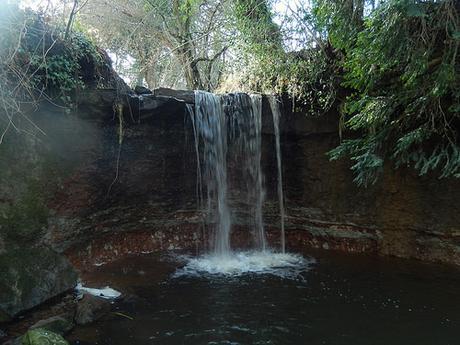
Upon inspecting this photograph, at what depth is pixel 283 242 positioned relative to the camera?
7.85m

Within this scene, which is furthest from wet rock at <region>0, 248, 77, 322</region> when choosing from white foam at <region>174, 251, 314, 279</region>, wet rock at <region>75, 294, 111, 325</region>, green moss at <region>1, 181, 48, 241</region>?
white foam at <region>174, 251, 314, 279</region>

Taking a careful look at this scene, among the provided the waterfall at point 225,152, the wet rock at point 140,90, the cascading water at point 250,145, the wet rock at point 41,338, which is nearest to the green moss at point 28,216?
the wet rock at point 41,338

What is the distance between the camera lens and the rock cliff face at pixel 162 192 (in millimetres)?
5711

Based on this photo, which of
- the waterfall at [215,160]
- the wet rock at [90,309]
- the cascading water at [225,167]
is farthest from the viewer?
the waterfall at [215,160]

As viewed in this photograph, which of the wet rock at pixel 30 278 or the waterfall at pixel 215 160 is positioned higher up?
the waterfall at pixel 215 160

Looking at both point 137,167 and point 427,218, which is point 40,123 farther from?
point 427,218

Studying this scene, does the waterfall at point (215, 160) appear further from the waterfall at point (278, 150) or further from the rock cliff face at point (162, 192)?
the waterfall at point (278, 150)

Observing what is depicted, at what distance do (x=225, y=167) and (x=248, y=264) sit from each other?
213cm

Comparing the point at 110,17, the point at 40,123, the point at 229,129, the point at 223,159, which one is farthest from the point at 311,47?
the point at 110,17

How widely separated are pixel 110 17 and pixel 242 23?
19.1ft

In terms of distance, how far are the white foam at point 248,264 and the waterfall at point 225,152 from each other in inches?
19.7

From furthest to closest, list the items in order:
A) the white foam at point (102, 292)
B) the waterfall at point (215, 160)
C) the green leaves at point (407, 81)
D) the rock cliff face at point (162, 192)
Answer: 1. the waterfall at point (215, 160)
2. the rock cliff face at point (162, 192)
3. the white foam at point (102, 292)
4. the green leaves at point (407, 81)

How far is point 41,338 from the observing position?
3.51 meters

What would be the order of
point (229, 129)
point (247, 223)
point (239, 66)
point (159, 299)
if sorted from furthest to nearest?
point (239, 66)
point (247, 223)
point (229, 129)
point (159, 299)
